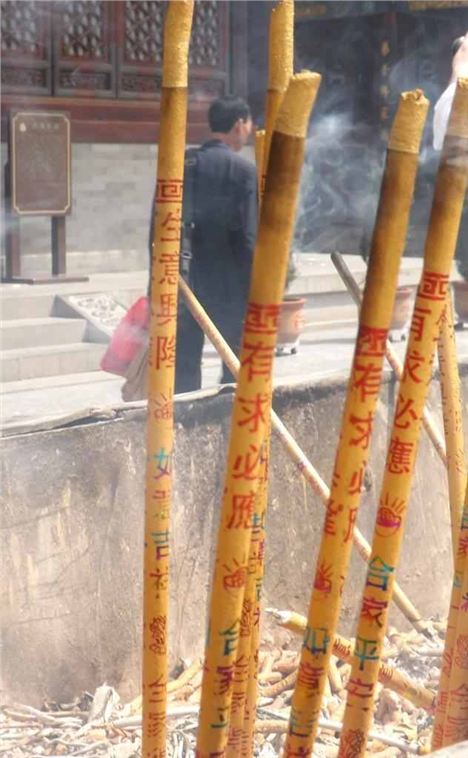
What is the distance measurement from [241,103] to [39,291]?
2.86 metres

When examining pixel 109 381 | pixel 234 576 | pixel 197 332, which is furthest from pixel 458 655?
pixel 109 381

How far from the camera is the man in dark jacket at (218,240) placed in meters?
5.20

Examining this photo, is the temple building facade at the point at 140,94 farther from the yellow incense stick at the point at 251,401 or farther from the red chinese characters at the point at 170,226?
the yellow incense stick at the point at 251,401

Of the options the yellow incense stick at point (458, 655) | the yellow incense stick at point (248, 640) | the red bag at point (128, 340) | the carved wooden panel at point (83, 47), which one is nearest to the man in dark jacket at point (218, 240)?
the red bag at point (128, 340)

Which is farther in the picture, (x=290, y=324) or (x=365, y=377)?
(x=290, y=324)

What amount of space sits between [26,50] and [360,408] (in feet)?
23.1

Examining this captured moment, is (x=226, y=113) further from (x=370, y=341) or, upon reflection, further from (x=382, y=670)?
(x=370, y=341)

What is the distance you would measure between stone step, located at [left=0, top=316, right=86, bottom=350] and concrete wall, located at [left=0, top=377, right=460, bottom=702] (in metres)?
3.94

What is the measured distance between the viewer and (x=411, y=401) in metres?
1.45


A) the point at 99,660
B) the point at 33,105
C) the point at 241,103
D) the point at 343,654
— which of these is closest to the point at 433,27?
the point at 33,105

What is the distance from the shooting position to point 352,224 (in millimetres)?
9742

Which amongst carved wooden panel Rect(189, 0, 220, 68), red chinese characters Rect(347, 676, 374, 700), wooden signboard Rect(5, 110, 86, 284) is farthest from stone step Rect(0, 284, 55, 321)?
red chinese characters Rect(347, 676, 374, 700)

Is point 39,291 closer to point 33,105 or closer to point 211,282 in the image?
point 33,105

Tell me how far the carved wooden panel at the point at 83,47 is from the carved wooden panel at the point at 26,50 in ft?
0.25
